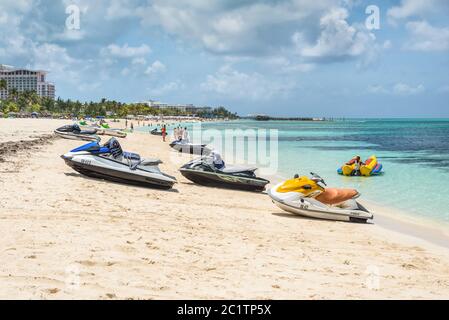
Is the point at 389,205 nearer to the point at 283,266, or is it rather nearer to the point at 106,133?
the point at 283,266

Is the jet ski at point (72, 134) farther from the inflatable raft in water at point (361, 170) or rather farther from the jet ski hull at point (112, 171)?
the jet ski hull at point (112, 171)

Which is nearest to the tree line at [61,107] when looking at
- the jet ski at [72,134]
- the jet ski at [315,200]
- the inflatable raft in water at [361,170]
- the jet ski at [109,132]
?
the jet ski at [109,132]

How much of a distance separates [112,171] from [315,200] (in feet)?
20.2

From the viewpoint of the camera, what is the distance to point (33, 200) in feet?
29.9

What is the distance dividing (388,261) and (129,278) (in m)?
4.56

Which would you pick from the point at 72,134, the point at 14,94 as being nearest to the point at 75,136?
the point at 72,134

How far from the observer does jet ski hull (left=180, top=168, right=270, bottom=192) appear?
48.7ft

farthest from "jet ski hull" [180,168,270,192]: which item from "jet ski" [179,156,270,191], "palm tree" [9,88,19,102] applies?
"palm tree" [9,88,19,102]

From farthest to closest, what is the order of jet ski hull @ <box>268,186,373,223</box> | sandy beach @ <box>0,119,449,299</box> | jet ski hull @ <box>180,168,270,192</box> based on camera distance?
jet ski hull @ <box>180,168,270,192</box>
jet ski hull @ <box>268,186,373,223</box>
sandy beach @ <box>0,119,449,299</box>

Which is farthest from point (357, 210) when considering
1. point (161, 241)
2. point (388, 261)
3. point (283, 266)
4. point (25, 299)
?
point (25, 299)

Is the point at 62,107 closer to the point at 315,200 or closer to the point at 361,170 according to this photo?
the point at 361,170

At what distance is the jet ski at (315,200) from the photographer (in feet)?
35.2

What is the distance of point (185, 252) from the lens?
665cm

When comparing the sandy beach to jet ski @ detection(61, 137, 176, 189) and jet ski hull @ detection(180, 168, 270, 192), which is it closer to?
jet ski @ detection(61, 137, 176, 189)
